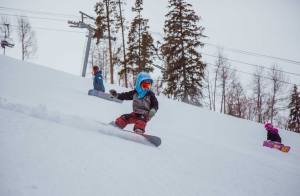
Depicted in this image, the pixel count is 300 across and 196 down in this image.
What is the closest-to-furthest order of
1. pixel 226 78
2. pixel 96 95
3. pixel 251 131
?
pixel 96 95
pixel 251 131
pixel 226 78

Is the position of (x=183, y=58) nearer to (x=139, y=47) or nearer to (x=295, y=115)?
(x=139, y=47)

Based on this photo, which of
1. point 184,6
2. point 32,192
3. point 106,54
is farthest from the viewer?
point 106,54

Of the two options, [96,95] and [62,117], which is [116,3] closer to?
[96,95]

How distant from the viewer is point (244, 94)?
101 feet

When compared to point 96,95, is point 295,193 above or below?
below

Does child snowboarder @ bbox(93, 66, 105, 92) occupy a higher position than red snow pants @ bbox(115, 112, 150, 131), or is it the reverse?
child snowboarder @ bbox(93, 66, 105, 92)

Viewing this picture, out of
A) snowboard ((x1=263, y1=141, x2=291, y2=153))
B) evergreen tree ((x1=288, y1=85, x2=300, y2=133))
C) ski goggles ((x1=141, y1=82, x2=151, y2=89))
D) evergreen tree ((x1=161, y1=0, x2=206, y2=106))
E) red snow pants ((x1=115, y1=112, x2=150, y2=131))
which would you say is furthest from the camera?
evergreen tree ((x1=288, y1=85, x2=300, y2=133))

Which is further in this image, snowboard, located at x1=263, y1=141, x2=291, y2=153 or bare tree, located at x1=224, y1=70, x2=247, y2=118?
bare tree, located at x1=224, y1=70, x2=247, y2=118

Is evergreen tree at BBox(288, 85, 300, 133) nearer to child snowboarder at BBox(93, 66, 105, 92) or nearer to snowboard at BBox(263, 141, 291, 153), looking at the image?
snowboard at BBox(263, 141, 291, 153)

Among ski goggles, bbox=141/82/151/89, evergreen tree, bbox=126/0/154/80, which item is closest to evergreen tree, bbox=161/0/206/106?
evergreen tree, bbox=126/0/154/80

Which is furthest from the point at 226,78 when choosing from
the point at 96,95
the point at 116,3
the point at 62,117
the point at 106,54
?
the point at 62,117

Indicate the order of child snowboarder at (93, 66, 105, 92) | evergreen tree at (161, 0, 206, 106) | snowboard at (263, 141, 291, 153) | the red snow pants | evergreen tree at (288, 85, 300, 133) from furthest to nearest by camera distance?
1. evergreen tree at (288, 85, 300, 133)
2. evergreen tree at (161, 0, 206, 106)
3. child snowboarder at (93, 66, 105, 92)
4. snowboard at (263, 141, 291, 153)
5. the red snow pants

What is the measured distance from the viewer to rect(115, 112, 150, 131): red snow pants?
136 inches

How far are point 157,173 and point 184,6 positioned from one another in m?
21.9
